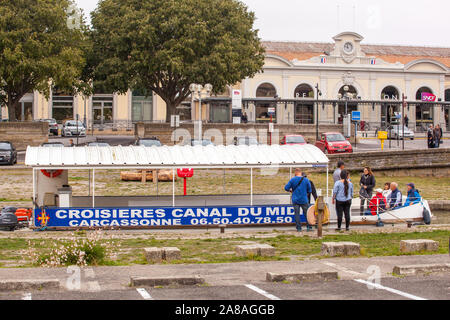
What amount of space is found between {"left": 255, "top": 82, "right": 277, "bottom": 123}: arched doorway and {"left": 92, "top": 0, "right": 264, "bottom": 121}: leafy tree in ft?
25.9

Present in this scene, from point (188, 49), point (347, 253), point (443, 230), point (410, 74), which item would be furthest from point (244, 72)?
point (347, 253)

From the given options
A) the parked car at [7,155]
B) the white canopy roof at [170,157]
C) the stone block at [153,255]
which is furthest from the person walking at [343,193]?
the parked car at [7,155]

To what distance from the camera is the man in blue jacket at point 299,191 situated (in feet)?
68.5

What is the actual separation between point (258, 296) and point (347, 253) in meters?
4.58

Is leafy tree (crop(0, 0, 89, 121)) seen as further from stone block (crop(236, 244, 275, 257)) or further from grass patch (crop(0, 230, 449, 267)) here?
stone block (crop(236, 244, 275, 257))

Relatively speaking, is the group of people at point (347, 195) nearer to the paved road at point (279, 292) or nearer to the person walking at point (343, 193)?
the person walking at point (343, 193)

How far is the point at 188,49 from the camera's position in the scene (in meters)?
54.4

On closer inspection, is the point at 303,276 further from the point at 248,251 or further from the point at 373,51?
the point at 373,51

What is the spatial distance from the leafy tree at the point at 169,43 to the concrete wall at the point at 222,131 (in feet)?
10.3

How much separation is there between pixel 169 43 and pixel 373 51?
131 ft

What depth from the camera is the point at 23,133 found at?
5400cm

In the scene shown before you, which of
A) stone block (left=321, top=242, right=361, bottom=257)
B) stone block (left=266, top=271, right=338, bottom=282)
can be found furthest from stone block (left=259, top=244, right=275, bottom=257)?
stone block (left=266, top=271, right=338, bottom=282)

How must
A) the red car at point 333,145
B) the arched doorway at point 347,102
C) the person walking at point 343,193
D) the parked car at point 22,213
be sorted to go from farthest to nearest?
the arched doorway at point 347,102
the red car at point 333,145
the parked car at point 22,213
the person walking at point 343,193

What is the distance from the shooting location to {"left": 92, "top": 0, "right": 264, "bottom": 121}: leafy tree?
180ft
